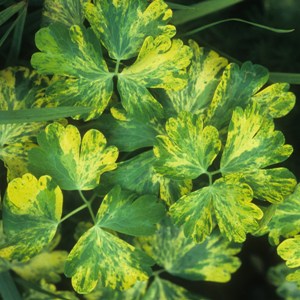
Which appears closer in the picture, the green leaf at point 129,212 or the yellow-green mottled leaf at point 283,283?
the green leaf at point 129,212

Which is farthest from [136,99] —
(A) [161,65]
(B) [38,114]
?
(B) [38,114]

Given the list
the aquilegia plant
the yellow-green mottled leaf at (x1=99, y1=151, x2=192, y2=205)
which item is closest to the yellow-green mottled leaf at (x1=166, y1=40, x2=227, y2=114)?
the aquilegia plant

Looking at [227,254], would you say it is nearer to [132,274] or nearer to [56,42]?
[132,274]

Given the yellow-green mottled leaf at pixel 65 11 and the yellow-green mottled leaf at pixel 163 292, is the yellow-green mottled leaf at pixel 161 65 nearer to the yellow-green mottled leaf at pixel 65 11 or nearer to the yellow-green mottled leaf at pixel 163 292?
the yellow-green mottled leaf at pixel 65 11

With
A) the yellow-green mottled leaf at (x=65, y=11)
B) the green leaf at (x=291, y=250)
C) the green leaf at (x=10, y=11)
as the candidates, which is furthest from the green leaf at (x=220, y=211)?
the green leaf at (x=10, y=11)

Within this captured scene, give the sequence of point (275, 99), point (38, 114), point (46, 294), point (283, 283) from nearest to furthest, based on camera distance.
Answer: point (38, 114)
point (275, 99)
point (46, 294)
point (283, 283)

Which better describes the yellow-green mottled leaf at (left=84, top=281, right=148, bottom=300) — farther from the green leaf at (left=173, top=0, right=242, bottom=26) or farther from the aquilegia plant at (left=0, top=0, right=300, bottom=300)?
the green leaf at (left=173, top=0, right=242, bottom=26)

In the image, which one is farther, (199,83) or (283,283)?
(283,283)

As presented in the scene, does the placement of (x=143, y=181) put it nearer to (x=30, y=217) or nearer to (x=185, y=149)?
(x=185, y=149)
